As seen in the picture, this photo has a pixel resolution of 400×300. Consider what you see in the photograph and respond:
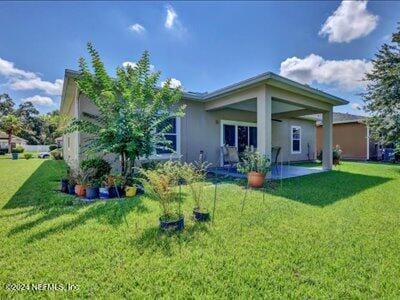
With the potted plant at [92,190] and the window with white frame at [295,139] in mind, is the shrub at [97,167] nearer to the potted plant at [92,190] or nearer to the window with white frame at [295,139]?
the potted plant at [92,190]

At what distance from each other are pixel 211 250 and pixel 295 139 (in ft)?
50.6

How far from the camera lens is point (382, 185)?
25.5ft

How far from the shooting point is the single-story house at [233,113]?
793 cm

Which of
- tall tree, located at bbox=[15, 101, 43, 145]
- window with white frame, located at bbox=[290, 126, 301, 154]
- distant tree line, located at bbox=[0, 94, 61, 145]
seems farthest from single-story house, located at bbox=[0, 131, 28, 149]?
window with white frame, located at bbox=[290, 126, 301, 154]

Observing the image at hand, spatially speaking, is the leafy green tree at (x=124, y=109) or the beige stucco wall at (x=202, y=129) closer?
the leafy green tree at (x=124, y=109)

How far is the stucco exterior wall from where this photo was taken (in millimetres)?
18906

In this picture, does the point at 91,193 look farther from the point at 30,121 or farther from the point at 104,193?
the point at 30,121

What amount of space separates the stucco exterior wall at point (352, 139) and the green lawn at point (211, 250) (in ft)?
52.9

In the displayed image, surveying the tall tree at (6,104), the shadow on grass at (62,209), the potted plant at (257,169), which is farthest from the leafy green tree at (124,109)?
the tall tree at (6,104)

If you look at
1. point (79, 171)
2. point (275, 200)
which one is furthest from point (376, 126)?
point (79, 171)

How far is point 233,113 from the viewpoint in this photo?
12.1m

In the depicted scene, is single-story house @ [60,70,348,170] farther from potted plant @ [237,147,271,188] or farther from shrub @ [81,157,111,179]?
potted plant @ [237,147,271,188]

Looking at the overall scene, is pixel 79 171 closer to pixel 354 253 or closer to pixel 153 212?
pixel 153 212

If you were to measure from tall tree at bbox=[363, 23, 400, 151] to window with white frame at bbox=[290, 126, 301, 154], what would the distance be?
4.33 meters
